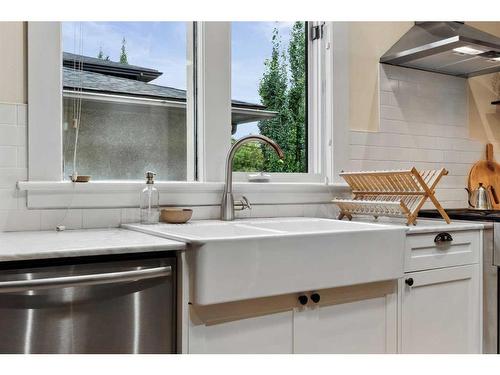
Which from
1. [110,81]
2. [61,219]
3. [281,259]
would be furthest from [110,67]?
[281,259]

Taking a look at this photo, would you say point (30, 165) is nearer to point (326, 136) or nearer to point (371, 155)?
point (326, 136)

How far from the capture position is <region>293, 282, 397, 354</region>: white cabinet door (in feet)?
5.58

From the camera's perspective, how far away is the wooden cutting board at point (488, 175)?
314 centimetres

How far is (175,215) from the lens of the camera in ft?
6.70

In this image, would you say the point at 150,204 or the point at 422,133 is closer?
the point at 150,204

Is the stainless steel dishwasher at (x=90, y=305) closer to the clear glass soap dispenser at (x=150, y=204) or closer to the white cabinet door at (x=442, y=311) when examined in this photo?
the clear glass soap dispenser at (x=150, y=204)

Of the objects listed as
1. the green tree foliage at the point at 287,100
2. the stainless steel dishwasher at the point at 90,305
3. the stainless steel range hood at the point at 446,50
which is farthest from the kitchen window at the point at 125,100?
the stainless steel range hood at the point at 446,50

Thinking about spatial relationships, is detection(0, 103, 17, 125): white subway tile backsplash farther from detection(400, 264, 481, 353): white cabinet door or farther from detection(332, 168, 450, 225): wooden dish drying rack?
detection(400, 264, 481, 353): white cabinet door

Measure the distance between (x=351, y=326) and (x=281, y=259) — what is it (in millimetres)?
454

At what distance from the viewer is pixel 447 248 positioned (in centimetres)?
208

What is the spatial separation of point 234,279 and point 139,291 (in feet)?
0.93

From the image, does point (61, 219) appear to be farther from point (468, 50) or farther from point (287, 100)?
point (468, 50)

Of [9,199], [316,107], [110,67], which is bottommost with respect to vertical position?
[9,199]
